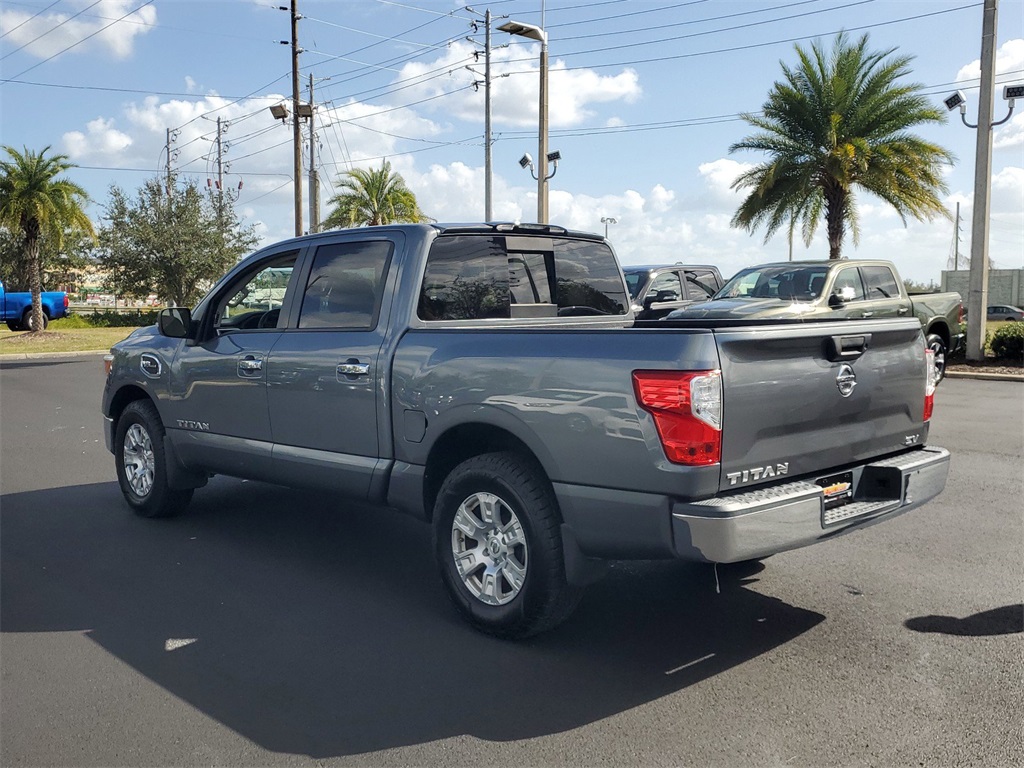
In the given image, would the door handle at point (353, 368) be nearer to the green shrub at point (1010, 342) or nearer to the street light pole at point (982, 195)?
the street light pole at point (982, 195)

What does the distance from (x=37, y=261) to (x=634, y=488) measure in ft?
106

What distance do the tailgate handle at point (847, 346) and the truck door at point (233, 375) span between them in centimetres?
326

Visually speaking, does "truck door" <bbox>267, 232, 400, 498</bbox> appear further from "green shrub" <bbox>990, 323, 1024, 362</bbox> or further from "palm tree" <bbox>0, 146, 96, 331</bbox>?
"palm tree" <bbox>0, 146, 96, 331</bbox>

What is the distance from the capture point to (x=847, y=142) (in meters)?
22.5

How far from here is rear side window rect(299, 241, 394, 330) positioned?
17.3 feet

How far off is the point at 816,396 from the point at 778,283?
976cm

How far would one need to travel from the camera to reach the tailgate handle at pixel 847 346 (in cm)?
419

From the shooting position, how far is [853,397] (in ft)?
14.2

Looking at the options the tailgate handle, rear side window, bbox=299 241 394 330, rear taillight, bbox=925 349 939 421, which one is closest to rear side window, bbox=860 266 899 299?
rear taillight, bbox=925 349 939 421

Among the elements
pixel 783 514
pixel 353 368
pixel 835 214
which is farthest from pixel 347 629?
pixel 835 214

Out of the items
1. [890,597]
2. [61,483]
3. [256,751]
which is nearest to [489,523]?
[256,751]

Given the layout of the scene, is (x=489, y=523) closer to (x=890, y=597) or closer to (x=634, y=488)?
(x=634, y=488)

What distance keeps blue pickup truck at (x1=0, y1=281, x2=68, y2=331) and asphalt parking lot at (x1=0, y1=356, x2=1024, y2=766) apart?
33.2 metres

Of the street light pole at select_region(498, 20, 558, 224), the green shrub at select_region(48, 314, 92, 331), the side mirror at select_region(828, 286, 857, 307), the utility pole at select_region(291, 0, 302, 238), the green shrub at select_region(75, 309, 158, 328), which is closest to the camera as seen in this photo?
the side mirror at select_region(828, 286, 857, 307)
